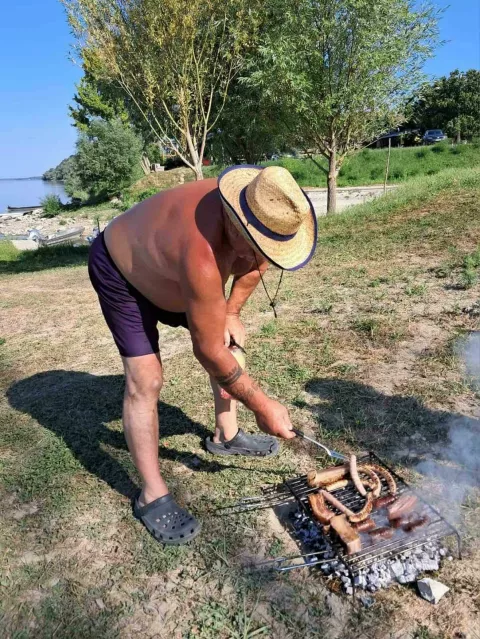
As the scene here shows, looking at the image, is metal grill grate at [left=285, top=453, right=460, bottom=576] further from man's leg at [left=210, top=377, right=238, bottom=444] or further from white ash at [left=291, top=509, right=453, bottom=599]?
man's leg at [left=210, top=377, right=238, bottom=444]

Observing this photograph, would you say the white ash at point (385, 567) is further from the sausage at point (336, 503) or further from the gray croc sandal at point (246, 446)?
the gray croc sandal at point (246, 446)

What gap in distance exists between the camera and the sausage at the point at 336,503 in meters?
2.19

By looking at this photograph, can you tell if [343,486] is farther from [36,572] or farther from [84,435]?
[84,435]

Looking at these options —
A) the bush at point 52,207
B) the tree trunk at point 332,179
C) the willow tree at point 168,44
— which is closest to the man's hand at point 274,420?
the willow tree at point 168,44

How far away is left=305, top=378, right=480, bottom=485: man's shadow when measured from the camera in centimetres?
276

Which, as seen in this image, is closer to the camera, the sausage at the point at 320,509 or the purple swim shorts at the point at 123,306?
the sausage at the point at 320,509

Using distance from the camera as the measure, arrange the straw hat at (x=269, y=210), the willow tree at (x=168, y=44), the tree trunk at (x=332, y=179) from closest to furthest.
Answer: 1. the straw hat at (x=269, y=210)
2. the willow tree at (x=168, y=44)
3. the tree trunk at (x=332, y=179)

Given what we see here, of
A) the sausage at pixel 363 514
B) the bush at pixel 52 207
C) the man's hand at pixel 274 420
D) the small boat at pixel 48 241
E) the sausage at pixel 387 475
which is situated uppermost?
the man's hand at pixel 274 420

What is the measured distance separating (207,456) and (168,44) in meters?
9.52

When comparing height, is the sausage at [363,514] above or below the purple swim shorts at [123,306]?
below

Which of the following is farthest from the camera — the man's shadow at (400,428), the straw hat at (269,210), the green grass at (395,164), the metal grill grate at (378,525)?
the green grass at (395,164)

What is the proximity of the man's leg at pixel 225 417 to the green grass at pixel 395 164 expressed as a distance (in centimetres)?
2379

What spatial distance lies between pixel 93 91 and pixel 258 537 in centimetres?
3776

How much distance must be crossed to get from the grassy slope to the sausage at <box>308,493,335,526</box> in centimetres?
22
